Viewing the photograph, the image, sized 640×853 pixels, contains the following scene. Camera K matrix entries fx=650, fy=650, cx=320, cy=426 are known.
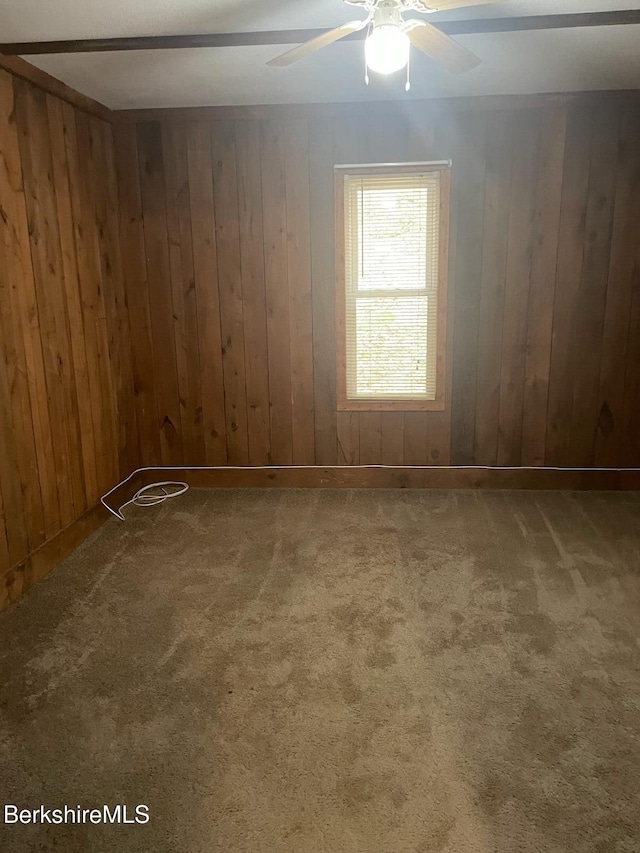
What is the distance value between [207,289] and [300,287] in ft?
1.89

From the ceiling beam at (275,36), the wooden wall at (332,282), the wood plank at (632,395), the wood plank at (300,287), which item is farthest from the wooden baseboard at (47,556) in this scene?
the wood plank at (632,395)

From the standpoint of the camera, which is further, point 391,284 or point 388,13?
point 391,284

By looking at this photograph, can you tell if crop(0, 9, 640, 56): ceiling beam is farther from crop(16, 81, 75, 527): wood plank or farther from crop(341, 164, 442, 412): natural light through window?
crop(341, 164, 442, 412): natural light through window

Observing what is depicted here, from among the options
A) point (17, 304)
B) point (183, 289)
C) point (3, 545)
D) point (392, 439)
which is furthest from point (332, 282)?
point (3, 545)

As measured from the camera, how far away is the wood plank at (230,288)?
12.6 ft

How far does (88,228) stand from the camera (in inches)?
139

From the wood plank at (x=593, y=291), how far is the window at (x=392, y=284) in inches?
32.1

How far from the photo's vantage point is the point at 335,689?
2189 mm

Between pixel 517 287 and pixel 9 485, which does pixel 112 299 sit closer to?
pixel 9 485

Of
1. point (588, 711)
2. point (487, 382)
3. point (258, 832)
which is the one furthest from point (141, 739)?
point (487, 382)

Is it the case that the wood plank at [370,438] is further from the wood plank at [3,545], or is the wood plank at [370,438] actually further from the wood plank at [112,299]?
the wood plank at [3,545]

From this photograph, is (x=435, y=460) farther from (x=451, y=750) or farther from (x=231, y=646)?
(x=451, y=750)

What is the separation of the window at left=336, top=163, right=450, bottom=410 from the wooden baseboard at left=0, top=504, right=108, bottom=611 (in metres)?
1.63

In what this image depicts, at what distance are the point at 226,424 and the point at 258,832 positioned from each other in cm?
277
